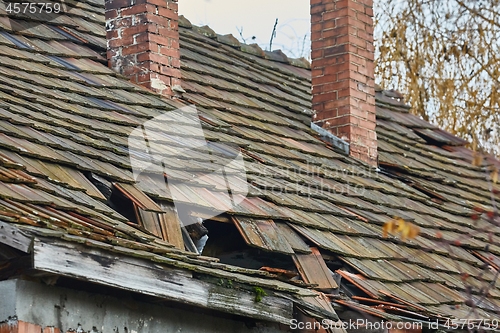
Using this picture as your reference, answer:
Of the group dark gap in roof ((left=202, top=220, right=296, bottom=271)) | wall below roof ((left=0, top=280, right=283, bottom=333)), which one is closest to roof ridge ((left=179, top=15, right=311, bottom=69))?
dark gap in roof ((left=202, top=220, right=296, bottom=271))

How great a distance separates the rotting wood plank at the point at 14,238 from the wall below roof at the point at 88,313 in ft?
0.85

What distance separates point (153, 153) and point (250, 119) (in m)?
2.26

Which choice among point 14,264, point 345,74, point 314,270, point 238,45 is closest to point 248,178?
point 314,270

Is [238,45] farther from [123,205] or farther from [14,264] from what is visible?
[14,264]

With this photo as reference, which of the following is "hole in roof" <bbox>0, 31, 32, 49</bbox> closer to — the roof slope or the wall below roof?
the roof slope

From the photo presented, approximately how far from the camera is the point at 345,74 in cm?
980

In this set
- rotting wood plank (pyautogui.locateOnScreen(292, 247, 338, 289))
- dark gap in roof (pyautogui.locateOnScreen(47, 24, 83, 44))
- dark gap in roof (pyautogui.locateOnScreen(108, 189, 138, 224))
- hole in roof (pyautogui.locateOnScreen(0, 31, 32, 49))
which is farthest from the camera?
dark gap in roof (pyautogui.locateOnScreen(47, 24, 83, 44))

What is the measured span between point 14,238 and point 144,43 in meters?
4.38

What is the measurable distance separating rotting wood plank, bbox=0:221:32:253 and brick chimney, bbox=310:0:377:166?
18.2 ft

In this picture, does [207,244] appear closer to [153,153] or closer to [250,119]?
[153,153]

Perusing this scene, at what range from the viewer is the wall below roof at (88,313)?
465 centimetres

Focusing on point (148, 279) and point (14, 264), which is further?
point (148, 279)

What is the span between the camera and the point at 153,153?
673 cm

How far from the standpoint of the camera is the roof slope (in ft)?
17.9
